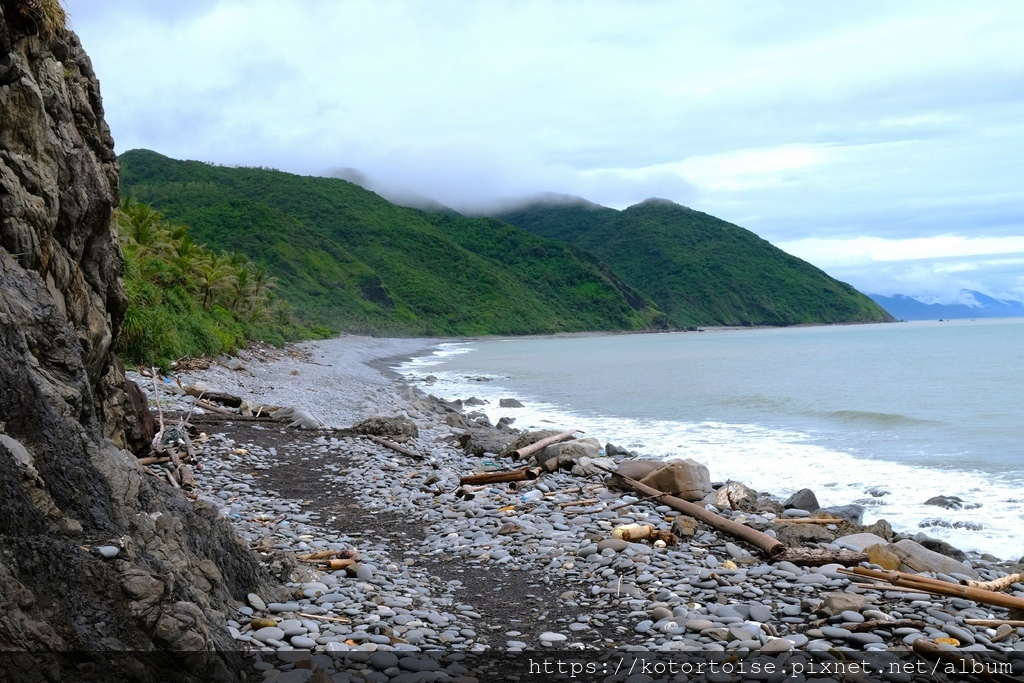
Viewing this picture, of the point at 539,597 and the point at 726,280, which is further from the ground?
the point at 726,280

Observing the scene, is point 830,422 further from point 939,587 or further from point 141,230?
point 141,230

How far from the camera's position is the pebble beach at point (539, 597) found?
4.98 meters

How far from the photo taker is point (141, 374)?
18.2m

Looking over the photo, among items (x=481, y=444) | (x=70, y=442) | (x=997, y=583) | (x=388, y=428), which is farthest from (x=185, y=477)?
(x=997, y=583)

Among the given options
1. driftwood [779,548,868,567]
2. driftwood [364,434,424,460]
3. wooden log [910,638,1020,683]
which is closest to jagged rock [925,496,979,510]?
driftwood [779,548,868,567]

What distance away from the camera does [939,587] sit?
20.5ft

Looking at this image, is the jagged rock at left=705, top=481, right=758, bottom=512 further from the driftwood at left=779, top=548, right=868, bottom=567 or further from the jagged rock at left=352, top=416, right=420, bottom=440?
the jagged rock at left=352, top=416, right=420, bottom=440

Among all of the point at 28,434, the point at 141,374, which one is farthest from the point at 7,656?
the point at 141,374

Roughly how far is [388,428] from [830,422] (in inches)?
633

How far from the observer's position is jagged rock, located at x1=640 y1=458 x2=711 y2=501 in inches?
374

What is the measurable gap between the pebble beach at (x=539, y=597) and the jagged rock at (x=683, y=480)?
0.36 metres

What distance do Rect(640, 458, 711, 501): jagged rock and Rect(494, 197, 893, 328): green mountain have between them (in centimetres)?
15516

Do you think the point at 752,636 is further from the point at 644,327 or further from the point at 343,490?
the point at 644,327

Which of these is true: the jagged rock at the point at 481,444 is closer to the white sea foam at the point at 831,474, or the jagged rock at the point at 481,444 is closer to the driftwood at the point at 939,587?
the white sea foam at the point at 831,474
